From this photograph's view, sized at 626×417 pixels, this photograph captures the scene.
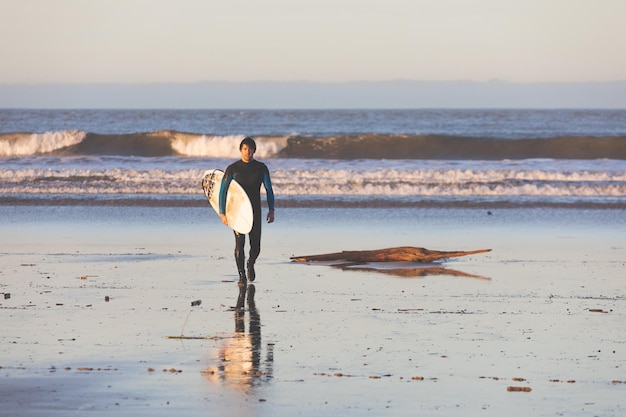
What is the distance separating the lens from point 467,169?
28.9m

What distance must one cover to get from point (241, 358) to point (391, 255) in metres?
5.66

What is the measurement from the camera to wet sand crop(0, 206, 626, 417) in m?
6.34

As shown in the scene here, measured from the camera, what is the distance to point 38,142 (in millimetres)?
46781

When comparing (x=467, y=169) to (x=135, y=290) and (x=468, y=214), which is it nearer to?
(x=468, y=214)

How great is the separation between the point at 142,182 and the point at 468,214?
31.1ft

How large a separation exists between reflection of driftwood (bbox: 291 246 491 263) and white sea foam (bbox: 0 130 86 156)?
1384 inches

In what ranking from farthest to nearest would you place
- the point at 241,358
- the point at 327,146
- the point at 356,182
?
the point at 327,146 < the point at 356,182 < the point at 241,358

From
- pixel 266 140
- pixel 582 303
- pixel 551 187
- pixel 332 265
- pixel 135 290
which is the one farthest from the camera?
pixel 266 140

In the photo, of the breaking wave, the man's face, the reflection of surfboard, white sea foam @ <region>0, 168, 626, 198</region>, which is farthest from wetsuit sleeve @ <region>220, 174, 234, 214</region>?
the breaking wave

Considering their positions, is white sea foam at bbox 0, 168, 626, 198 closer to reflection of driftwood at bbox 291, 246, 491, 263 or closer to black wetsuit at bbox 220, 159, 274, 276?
reflection of driftwood at bbox 291, 246, 491, 263

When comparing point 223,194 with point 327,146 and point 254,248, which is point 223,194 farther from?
point 327,146

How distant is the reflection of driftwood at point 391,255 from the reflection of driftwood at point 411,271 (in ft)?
0.57

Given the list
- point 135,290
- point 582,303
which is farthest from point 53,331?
point 582,303

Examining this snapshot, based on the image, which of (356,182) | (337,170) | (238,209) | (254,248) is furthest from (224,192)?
(337,170)
